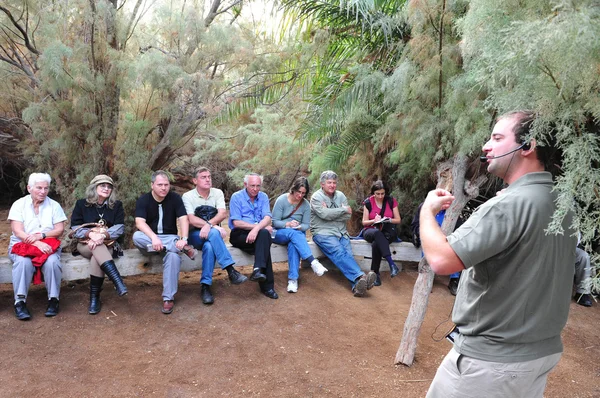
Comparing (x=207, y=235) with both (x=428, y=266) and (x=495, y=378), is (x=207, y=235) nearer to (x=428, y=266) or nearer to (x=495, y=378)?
(x=428, y=266)

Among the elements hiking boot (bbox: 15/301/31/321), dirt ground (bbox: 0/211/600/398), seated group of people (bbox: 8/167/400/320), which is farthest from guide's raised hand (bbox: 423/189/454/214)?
hiking boot (bbox: 15/301/31/321)

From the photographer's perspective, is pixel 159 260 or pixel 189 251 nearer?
pixel 189 251

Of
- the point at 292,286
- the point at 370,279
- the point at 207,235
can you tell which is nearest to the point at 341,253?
the point at 370,279

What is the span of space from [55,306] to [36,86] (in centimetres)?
272

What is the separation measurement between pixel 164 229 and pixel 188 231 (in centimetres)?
29

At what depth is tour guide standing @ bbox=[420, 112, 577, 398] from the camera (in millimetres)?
1460

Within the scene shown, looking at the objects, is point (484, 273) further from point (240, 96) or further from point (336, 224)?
point (240, 96)

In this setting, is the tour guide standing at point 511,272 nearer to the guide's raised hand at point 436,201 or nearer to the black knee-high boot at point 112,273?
the guide's raised hand at point 436,201

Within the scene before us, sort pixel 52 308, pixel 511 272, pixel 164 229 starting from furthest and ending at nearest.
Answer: pixel 164 229, pixel 52 308, pixel 511 272

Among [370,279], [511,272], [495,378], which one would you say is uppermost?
[511,272]

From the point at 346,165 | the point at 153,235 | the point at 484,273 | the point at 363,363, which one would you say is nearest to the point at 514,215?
the point at 484,273

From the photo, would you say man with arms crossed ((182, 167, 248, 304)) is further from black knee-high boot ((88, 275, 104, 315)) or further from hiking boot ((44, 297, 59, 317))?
hiking boot ((44, 297, 59, 317))

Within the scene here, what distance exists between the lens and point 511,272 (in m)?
1.51

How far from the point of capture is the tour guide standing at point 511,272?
1460mm
